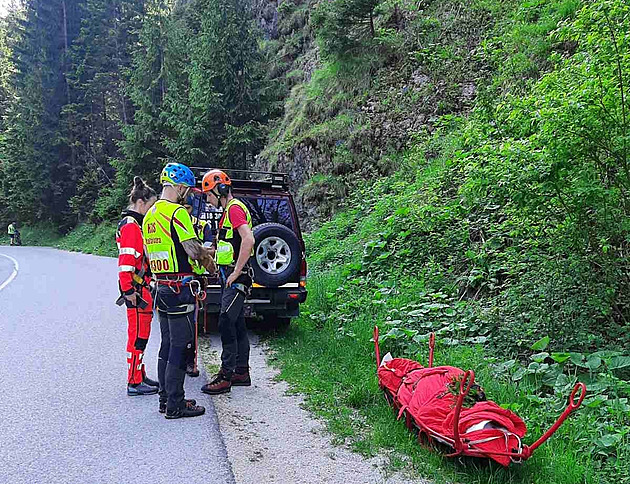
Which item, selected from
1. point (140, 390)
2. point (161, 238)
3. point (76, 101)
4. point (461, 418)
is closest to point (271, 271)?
point (140, 390)

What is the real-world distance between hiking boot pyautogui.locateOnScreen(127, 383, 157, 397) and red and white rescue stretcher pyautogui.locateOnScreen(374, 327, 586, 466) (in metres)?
2.66

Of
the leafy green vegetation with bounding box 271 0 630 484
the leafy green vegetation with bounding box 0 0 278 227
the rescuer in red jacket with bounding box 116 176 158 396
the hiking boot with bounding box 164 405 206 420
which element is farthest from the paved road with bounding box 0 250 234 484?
the leafy green vegetation with bounding box 0 0 278 227

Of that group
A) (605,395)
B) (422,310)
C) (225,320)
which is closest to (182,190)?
(225,320)

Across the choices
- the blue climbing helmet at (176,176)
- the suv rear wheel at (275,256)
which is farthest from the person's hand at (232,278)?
the suv rear wheel at (275,256)

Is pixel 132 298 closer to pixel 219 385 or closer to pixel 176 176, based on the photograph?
pixel 219 385

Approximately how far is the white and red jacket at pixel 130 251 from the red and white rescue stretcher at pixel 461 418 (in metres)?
3.04

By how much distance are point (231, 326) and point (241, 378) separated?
610 mm

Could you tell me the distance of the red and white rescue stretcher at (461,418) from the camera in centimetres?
347

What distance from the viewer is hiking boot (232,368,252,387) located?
582 cm

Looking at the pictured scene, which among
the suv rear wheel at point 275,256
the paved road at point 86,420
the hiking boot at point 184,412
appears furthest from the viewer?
the suv rear wheel at point 275,256

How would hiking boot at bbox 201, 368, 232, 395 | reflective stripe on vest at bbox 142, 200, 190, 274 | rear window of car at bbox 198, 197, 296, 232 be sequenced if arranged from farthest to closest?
rear window of car at bbox 198, 197, 296, 232, hiking boot at bbox 201, 368, 232, 395, reflective stripe on vest at bbox 142, 200, 190, 274

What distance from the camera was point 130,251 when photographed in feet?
18.5

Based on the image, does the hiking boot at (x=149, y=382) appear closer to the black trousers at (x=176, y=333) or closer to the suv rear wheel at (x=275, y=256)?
the black trousers at (x=176, y=333)

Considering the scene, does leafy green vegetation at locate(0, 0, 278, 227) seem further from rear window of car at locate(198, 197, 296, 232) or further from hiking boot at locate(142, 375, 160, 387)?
hiking boot at locate(142, 375, 160, 387)
